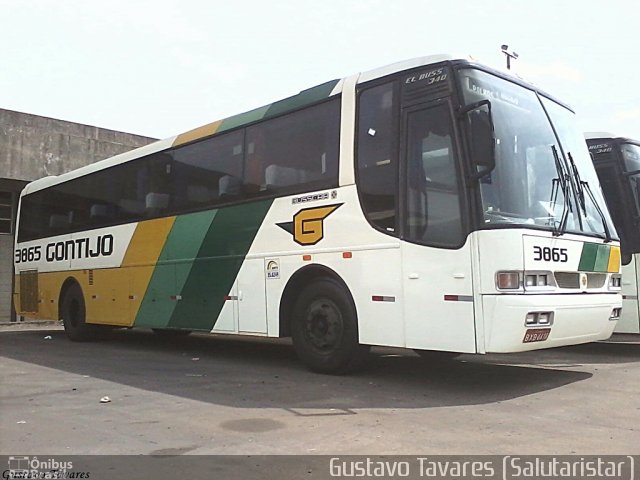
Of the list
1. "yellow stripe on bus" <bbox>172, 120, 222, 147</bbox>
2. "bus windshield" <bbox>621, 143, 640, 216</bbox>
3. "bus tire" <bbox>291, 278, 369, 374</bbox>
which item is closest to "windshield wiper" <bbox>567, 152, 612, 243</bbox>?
"bus windshield" <bbox>621, 143, 640, 216</bbox>

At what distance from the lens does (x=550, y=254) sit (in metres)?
6.26

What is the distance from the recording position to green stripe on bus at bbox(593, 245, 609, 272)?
6977mm

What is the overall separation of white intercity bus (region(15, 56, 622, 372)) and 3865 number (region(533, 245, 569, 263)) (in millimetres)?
18

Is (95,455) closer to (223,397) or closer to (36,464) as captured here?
(36,464)

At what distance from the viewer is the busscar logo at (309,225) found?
24.5 feet

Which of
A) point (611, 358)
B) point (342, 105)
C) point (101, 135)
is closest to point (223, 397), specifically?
point (342, 105)

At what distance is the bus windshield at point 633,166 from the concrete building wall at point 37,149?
50.8ft

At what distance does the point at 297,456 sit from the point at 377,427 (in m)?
0.99

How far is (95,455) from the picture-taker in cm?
441

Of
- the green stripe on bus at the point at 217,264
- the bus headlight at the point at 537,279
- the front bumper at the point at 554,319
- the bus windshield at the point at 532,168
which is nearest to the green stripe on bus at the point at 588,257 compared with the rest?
the bus windshield at the point at 532,168

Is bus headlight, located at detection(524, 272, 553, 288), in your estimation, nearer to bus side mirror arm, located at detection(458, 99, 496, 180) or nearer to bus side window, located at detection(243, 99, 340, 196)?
bus side mirror arm, located at detection(458, 99, 496, 180)

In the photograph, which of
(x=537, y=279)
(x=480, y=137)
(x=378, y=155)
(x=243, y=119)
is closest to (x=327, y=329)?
(x=378, y=155)

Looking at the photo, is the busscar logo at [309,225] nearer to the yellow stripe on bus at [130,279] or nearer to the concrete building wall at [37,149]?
the yellow stripe on bus at [130,279]

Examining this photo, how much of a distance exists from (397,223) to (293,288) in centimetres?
189
